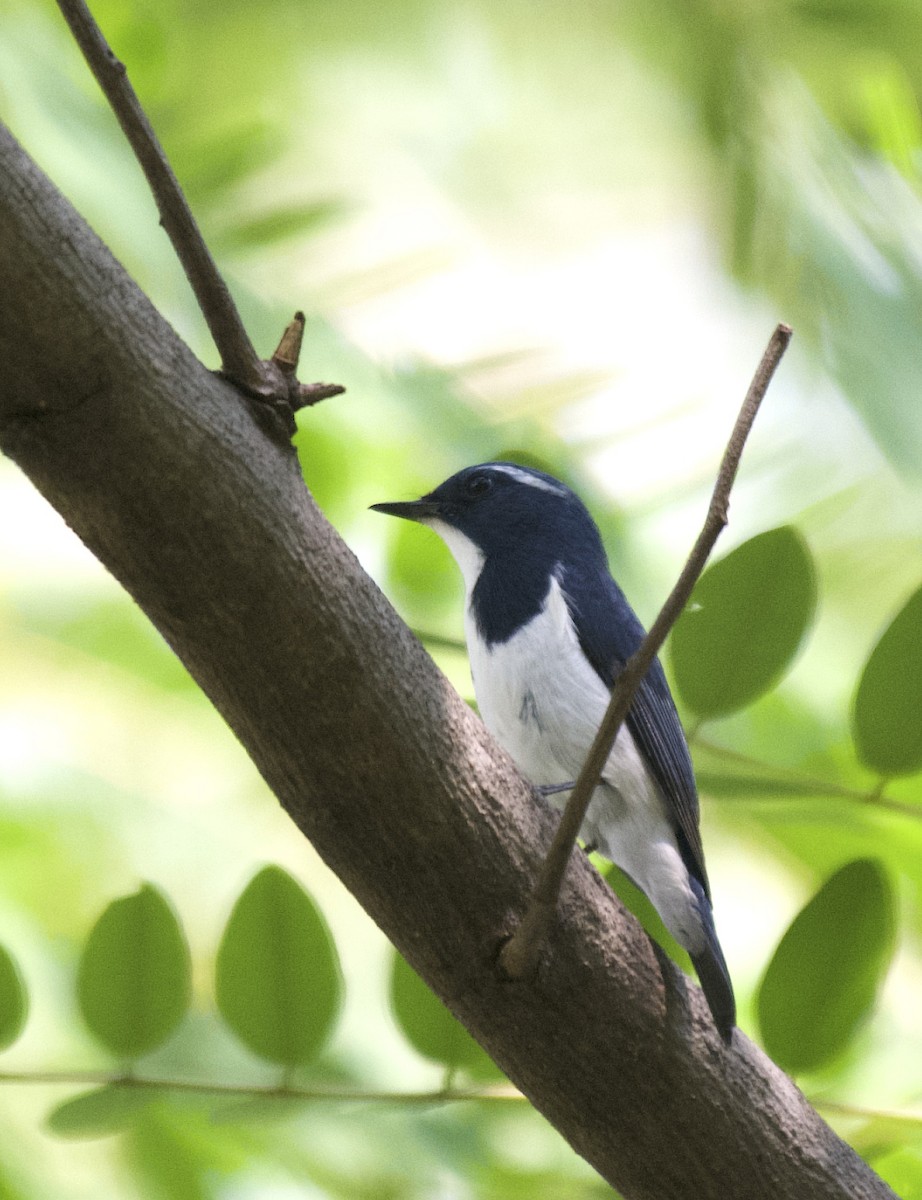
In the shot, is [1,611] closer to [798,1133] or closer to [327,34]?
[327,34]

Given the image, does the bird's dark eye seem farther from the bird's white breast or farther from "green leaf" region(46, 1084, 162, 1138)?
"green leaf" region(46, 1084, 162, 1138)

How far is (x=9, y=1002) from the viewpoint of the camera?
2.54 feet

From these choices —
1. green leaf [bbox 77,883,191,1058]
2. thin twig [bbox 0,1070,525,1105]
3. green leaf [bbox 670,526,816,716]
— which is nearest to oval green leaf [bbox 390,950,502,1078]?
thin twig [bbox 0,1070,525,1105]

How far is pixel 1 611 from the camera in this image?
1.85m

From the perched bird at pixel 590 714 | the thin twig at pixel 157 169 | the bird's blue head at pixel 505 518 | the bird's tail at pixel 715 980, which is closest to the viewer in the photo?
the thin twig at pixel 157 169

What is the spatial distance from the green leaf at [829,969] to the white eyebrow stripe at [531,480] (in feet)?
1.26

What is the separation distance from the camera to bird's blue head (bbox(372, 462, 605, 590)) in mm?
1003

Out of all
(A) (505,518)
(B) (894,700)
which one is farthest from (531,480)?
(B) (894,700)

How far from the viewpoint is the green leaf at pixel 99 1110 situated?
0.76 metres

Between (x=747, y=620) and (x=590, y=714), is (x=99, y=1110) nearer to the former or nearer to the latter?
(x=590, y=714)

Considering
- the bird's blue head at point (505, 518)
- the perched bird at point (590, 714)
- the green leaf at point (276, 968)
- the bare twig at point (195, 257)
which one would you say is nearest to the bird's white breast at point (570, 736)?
the perched bird at point (590, 714)

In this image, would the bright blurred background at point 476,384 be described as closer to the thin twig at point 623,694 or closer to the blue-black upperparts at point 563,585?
the blue-black upperparts at point 563,585

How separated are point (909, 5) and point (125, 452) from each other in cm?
169

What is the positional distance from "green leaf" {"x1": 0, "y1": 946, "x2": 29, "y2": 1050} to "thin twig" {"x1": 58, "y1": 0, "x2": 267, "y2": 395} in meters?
0.43
